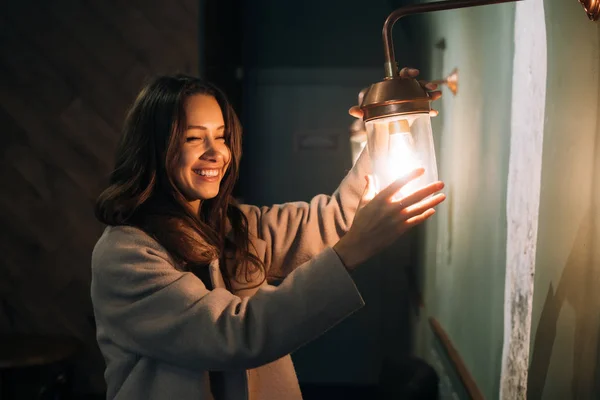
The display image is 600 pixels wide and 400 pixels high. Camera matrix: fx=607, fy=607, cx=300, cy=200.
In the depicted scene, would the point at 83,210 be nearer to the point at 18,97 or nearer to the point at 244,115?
the point at 18,97

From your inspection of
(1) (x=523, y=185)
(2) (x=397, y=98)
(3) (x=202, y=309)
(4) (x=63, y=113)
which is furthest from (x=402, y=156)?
(4) (x=63, y=113)

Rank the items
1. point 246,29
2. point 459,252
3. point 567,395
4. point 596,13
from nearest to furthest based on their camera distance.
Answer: point 596,13
point 567,395
point 459,252
point 246,29

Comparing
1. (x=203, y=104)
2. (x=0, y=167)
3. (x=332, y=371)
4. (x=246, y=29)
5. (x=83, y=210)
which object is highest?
(x=246, y=29)

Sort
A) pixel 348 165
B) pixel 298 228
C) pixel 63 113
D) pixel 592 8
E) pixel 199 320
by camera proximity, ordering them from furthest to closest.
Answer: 1. pixel 348 165
2. pixel 63 113
3. pixel 298 228
4. pixel 199 320
5. pixel 592 8

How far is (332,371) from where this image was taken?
159 inches

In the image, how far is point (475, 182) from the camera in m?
1.68

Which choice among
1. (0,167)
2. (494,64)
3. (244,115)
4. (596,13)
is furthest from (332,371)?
(596,13)

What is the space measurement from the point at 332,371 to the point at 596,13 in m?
3.52

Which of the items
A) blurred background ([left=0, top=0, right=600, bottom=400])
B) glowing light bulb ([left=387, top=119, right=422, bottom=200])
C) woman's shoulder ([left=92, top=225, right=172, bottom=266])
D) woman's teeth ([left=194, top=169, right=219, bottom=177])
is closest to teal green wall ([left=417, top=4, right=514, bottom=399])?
blurred background ([left=0, top=0, right=600, bottom=400])

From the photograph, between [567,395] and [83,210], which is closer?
[567,395]

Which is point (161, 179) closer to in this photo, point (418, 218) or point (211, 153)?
point (211, 153)

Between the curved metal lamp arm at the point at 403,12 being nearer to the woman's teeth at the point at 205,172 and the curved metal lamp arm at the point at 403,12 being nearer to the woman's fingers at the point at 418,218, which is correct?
the woman's fingers at the point at 418,218

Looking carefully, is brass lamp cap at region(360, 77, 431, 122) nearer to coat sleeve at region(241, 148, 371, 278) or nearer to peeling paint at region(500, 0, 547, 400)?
peeling paint at region(500, 0, 547, 400)

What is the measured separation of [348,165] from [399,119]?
2984 mm
